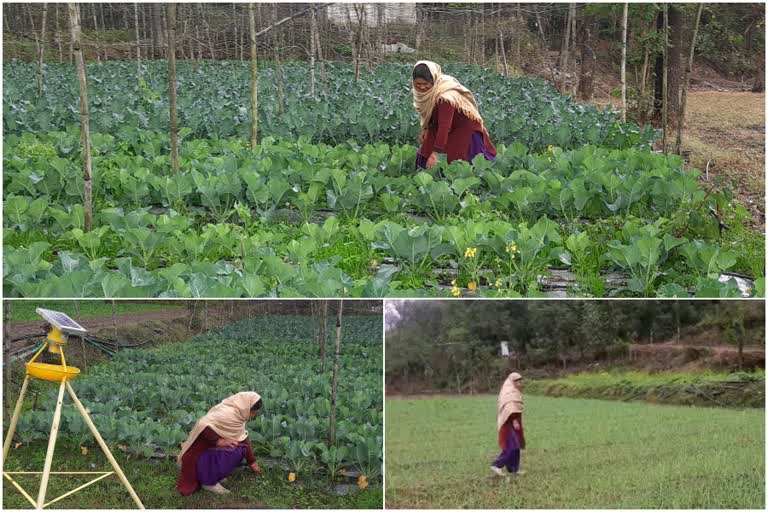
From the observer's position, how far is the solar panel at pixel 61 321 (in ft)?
11.1

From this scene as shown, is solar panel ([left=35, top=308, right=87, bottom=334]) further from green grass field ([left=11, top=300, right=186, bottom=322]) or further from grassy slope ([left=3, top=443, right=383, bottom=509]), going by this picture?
grassy slope ([left=3, top=443, right=383, bottom=509])

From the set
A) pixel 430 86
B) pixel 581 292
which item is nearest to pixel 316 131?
pixel 430 86

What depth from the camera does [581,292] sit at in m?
5.19

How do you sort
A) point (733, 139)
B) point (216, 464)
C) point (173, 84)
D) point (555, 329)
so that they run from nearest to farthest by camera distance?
point (555, 329) < point (216, 464) < point (173, 84) < point (733, 139)

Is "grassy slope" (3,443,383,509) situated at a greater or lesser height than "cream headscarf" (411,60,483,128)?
lesser

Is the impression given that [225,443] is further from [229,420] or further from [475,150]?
[475,150]

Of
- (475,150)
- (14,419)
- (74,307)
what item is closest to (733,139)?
(475,150)

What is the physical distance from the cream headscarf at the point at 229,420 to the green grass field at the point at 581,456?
3.40 feet

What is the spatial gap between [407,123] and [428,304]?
693cm

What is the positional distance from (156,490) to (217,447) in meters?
0.34

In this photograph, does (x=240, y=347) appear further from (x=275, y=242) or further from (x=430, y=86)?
(x=430, y=86)

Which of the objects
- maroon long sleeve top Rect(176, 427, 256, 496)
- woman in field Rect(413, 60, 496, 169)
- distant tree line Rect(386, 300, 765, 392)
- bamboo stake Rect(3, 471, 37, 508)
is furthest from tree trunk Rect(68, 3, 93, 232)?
distant tree line Rect(386, 300, 765, 392)

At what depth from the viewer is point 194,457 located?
4.22m

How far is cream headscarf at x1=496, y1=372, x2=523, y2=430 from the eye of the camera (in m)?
3.69
